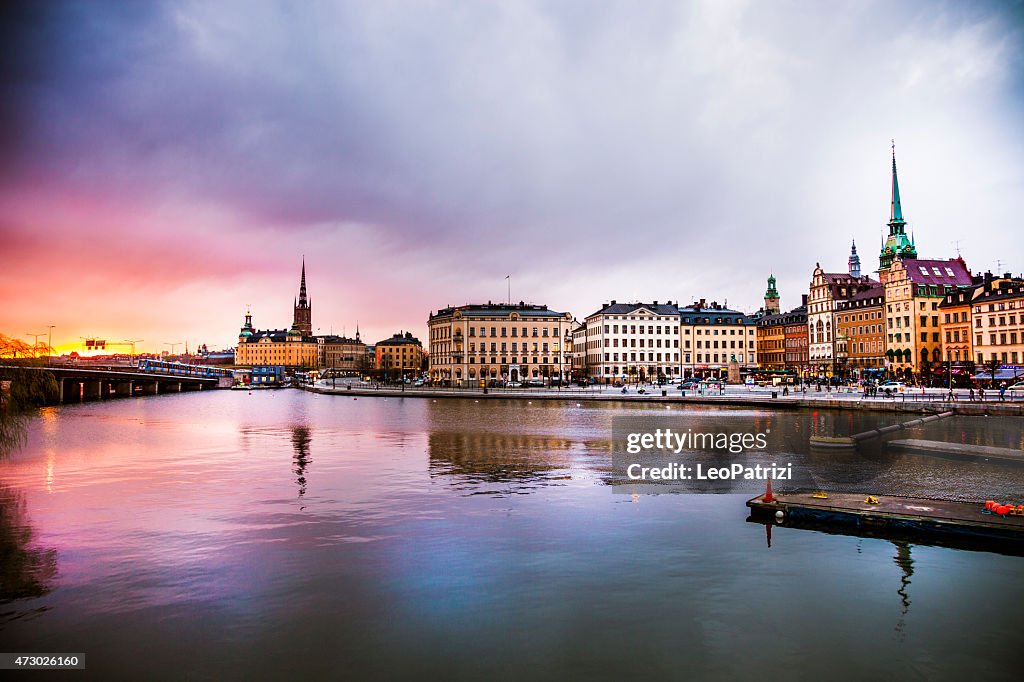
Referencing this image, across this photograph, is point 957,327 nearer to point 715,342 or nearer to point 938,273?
point 938,273

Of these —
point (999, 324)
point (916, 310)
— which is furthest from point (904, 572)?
point (916, 310)

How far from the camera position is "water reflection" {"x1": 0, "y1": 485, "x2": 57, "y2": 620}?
18000 mm

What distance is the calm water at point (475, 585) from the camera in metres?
14.4

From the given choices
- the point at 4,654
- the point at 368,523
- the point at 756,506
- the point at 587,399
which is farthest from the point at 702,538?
the point at 587,399

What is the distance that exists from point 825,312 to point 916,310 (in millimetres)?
27071

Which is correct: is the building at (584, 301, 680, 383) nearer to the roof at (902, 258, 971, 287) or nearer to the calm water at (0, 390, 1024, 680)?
the roof at (902, 258, 971, 287)

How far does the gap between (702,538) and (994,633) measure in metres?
8.68

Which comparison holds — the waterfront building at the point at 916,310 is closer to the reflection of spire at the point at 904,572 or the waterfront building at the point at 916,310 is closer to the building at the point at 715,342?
the building at the point at 715,342

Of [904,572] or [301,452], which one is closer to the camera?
[904,572]

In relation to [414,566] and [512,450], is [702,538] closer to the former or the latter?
[414,566]

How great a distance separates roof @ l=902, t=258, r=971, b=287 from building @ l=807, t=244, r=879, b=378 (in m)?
16.4

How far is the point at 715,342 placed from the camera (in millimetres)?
167750

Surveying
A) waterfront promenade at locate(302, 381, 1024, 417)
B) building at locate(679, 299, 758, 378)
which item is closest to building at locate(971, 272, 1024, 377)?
waterfront promenade at locate(302, 381, 1024, 417)

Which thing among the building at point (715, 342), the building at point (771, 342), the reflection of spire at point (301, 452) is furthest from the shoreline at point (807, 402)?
the building at point (771, 342)
